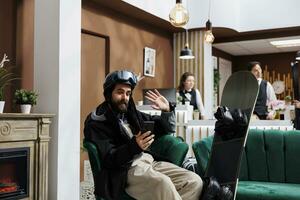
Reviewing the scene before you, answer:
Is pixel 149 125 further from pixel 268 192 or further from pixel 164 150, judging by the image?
pixel 268 192

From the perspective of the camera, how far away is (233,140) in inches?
115

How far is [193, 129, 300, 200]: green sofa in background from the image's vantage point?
11.1ft

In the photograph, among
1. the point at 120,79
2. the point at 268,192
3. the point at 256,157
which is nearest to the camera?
the point at 120,79

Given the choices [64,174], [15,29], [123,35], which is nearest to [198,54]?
[123,35]

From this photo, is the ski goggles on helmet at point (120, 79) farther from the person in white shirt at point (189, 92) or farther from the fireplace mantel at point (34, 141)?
the person in white shirt at point (189, 92)

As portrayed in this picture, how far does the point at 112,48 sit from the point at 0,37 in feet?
7.82

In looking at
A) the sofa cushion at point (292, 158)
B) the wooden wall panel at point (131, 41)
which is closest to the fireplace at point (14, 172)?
the sofa cushion at point (292, 158)

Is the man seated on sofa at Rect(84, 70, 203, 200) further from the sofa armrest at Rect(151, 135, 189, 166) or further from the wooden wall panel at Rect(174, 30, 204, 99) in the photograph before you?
the wooden wall panel at Rect(174, 30, 204, 99)

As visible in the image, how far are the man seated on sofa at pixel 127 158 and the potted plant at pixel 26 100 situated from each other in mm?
1162

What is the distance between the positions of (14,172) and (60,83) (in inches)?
35.3

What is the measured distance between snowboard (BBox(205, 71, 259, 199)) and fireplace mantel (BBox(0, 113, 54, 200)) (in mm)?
1547

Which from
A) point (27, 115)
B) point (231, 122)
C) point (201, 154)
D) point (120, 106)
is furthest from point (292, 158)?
point (27, 115)

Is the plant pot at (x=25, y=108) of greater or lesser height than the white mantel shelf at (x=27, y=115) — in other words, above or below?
above

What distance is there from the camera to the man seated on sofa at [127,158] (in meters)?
2.53
